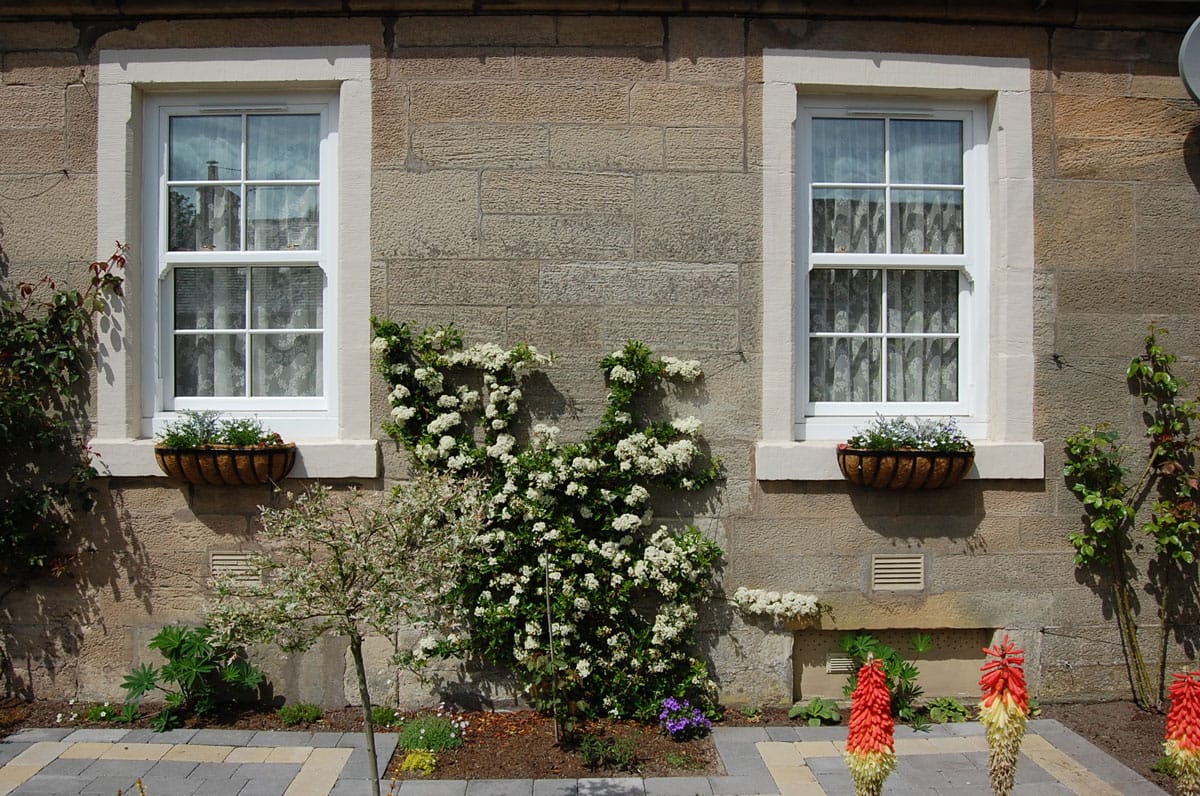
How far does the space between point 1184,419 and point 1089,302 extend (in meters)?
0.84

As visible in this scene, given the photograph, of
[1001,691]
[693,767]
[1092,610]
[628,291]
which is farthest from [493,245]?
[1092,610]

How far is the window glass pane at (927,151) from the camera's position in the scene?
4906mm

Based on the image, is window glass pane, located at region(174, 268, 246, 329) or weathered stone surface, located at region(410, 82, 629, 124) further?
window glass pane, located at region(174, 268, 246, 329)

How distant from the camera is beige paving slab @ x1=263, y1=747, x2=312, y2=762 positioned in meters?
4.10

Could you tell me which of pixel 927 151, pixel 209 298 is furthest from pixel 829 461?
pixel 209 298

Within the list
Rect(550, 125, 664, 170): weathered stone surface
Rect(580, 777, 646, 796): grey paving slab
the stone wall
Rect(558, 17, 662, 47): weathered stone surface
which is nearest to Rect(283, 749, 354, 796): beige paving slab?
the stone wall

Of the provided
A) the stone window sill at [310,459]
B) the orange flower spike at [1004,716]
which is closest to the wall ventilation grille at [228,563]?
the stone window sill at [310,459]

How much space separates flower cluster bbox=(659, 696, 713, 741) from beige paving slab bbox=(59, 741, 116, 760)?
107 inches

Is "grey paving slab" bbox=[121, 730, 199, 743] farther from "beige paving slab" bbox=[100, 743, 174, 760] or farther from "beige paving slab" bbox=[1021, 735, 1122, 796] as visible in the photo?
"beige paving slab" bbox=[1021, 735, 1122, 796]

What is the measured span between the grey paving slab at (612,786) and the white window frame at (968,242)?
167cm

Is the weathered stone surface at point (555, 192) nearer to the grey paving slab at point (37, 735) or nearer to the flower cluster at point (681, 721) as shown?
the flower cluster at point (681, 721)

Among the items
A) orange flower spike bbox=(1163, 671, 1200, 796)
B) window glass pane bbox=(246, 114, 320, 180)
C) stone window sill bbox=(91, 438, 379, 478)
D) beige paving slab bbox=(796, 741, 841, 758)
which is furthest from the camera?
window glass pane bbox=(246, 114, 320, 180)

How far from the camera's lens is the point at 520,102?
15.2 ft

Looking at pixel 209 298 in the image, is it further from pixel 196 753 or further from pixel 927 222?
pixel 927 222
